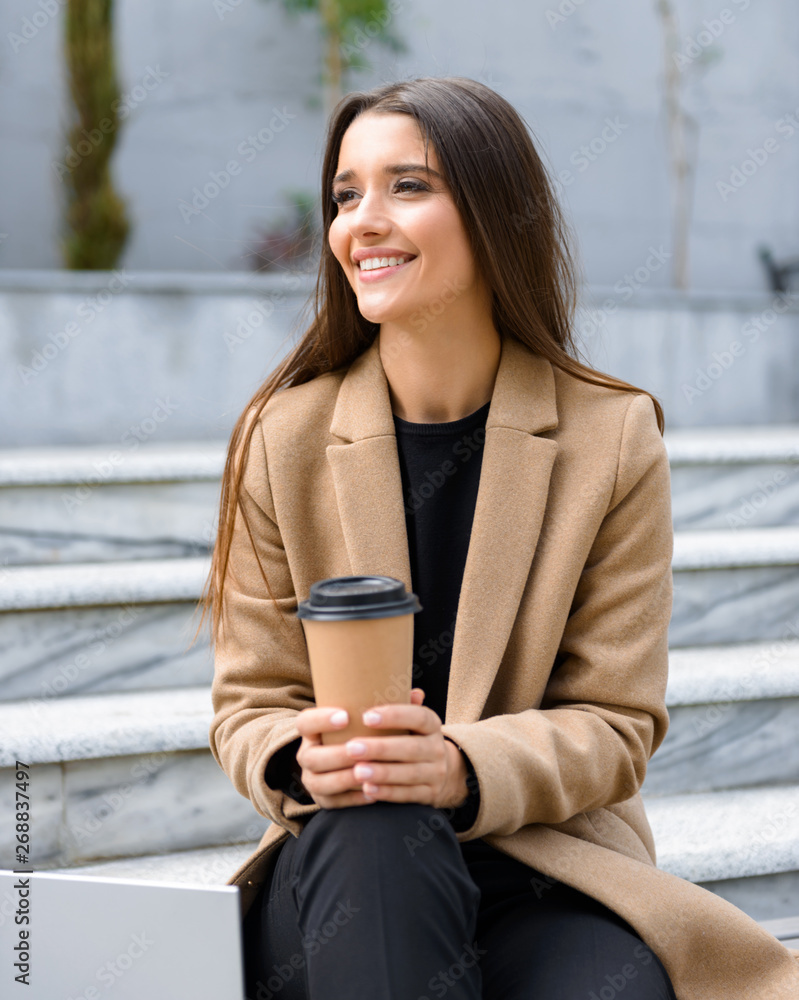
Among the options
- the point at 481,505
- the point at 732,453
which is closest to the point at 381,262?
the point at 481,505

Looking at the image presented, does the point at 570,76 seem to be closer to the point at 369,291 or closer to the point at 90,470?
the point at 90,470

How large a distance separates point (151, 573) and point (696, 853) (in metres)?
1.18

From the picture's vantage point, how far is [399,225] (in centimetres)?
124

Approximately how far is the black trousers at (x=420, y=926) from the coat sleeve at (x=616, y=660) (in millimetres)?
115

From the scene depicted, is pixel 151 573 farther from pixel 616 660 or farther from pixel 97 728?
pixel 616 660

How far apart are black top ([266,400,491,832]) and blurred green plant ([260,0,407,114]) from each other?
375 centimetres

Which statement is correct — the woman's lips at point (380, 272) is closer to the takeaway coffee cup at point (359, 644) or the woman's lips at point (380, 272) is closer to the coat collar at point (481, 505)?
the coat collar at point (481, 505)

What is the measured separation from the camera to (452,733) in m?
1.05

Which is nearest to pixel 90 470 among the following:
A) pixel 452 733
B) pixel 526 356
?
pixel 526 356

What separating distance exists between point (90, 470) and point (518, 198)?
1293 mm

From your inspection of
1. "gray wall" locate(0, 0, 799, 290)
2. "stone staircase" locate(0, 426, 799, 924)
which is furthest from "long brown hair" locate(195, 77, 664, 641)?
"gray wall" locate(0, 0, 799, 290)

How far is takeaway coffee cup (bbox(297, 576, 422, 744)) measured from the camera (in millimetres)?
869

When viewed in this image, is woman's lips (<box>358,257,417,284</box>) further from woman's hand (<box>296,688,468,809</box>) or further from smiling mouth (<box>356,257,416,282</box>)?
woman's hand (<box>296,688,468,809</box>)

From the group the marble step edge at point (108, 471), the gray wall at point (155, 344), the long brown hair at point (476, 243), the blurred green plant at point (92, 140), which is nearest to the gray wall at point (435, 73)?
the blurred green plant at point (92, 140)
